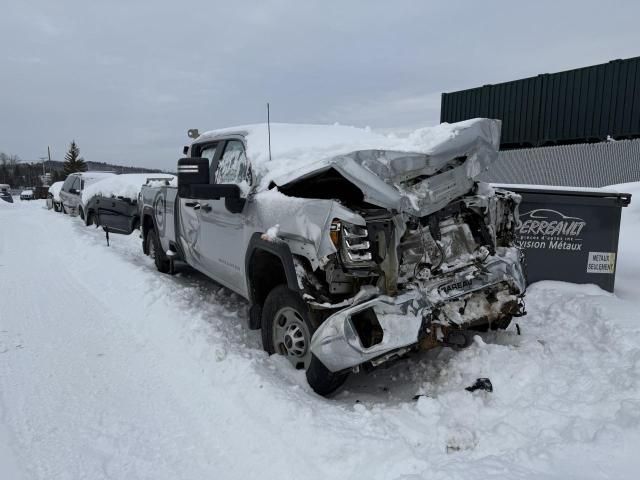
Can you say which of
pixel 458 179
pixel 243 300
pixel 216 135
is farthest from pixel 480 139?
pixel 243 300

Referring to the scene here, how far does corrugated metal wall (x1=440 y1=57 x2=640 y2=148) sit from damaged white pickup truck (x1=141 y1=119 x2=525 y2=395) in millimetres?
13211

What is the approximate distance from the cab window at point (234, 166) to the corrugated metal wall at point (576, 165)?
9.11 meters

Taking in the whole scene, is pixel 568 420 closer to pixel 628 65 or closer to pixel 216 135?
pixel 216 135

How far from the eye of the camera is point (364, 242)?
3062 millimetres

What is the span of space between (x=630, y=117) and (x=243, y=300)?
14.1 metres

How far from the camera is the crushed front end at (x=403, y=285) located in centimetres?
297

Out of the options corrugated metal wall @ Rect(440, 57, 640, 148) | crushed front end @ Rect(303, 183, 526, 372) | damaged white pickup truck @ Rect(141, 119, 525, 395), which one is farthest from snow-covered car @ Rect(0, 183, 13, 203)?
crushed front end @ Rect(303, 183, 526, 372)

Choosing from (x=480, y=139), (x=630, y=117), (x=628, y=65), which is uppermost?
(x=628, y=65)

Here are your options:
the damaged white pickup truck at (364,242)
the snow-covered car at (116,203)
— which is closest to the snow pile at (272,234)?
the damaged white pickup truck at (364,242)

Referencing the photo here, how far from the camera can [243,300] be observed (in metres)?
5.71

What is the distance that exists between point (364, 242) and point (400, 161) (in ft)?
2.18

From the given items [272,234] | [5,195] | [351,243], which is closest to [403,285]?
[351,243]

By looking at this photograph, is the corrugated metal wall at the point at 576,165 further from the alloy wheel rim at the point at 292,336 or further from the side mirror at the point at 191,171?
the alloy wheel rim at the point at 292,336

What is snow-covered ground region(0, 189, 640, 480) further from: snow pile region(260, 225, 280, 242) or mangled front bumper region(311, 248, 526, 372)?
snow pile region(260, 225, 280, 242)
